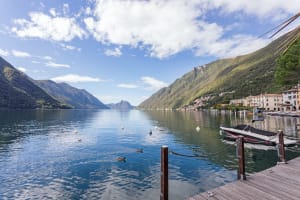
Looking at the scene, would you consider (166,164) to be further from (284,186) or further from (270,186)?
(284,186)

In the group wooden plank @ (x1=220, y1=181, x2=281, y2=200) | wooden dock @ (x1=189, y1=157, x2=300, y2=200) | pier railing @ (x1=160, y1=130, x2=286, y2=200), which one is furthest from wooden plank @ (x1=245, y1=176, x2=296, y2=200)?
pier railing @ (x1=160, y1=130, x2=286, y2=200)

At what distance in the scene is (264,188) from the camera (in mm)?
9445

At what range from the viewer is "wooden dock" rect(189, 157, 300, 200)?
8688mm

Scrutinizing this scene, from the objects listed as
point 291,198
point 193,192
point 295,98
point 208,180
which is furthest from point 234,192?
point 295,98

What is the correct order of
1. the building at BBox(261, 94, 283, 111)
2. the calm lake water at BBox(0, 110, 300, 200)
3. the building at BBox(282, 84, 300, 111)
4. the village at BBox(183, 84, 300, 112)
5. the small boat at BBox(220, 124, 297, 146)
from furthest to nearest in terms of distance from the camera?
the building at BBox(261, 94, 283, 111) → the village at BBox(183, 84, 300, 112) → the building at BBox(282, 84, 300, 111) → the small boat at BBox(220, 124, 297, 146) → the calm lake water at BBox(0, 110, 300, 200)

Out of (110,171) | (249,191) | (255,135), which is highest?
(249,191)

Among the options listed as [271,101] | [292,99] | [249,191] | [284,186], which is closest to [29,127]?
[249,191]

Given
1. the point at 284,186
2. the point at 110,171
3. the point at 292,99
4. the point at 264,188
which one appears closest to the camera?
the point at 264,188

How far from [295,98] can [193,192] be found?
129m

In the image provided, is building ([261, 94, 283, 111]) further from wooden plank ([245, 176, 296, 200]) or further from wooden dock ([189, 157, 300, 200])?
wooden plank ([245, 176, 296, 200])

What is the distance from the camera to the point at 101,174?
60.3 feet

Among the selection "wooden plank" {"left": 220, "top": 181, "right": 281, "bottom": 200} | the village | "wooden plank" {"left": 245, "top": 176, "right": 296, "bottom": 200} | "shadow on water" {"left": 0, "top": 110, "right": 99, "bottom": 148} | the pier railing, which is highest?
the village

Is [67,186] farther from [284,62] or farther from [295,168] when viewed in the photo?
[284,62]

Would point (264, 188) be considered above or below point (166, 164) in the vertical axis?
below
